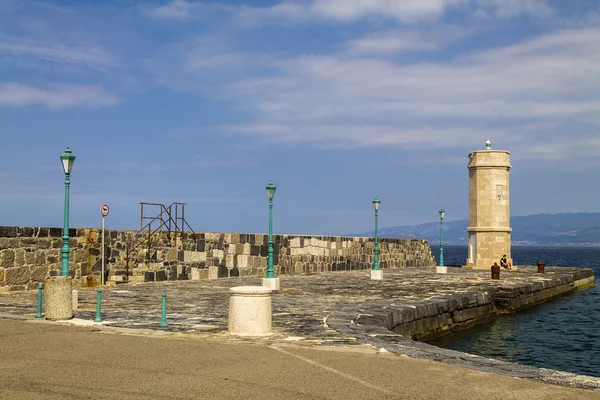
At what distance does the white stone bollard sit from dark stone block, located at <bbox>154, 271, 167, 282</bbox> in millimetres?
12843

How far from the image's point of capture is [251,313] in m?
10.4

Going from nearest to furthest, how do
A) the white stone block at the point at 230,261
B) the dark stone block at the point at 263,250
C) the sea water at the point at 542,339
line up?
the sea water at the point at 542,339
the white stone block at the point at 230,261
the dark stone block at the point at 263,250

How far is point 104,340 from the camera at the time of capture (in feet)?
32.0

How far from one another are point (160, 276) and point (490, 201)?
21020 millimetres

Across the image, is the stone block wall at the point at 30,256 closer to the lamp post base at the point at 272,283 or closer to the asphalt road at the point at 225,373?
the lamp post base at the point at 272,283

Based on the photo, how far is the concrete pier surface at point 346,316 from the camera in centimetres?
821

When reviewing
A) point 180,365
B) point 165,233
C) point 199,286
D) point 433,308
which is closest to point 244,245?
point 165,233

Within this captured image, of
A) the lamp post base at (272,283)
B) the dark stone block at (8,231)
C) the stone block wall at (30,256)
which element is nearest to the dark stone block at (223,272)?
the lamp post base at (272,283)

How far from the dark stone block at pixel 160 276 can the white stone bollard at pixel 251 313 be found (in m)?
12.8

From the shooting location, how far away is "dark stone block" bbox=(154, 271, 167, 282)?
22844 millimetres

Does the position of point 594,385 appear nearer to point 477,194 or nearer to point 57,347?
point 57,347

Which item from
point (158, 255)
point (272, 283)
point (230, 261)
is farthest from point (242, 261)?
point (272, 283)

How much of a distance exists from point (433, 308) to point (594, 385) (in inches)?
384

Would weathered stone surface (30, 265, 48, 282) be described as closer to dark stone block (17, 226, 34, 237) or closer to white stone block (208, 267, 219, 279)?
dark stone block (17, 226, 34, 237)
